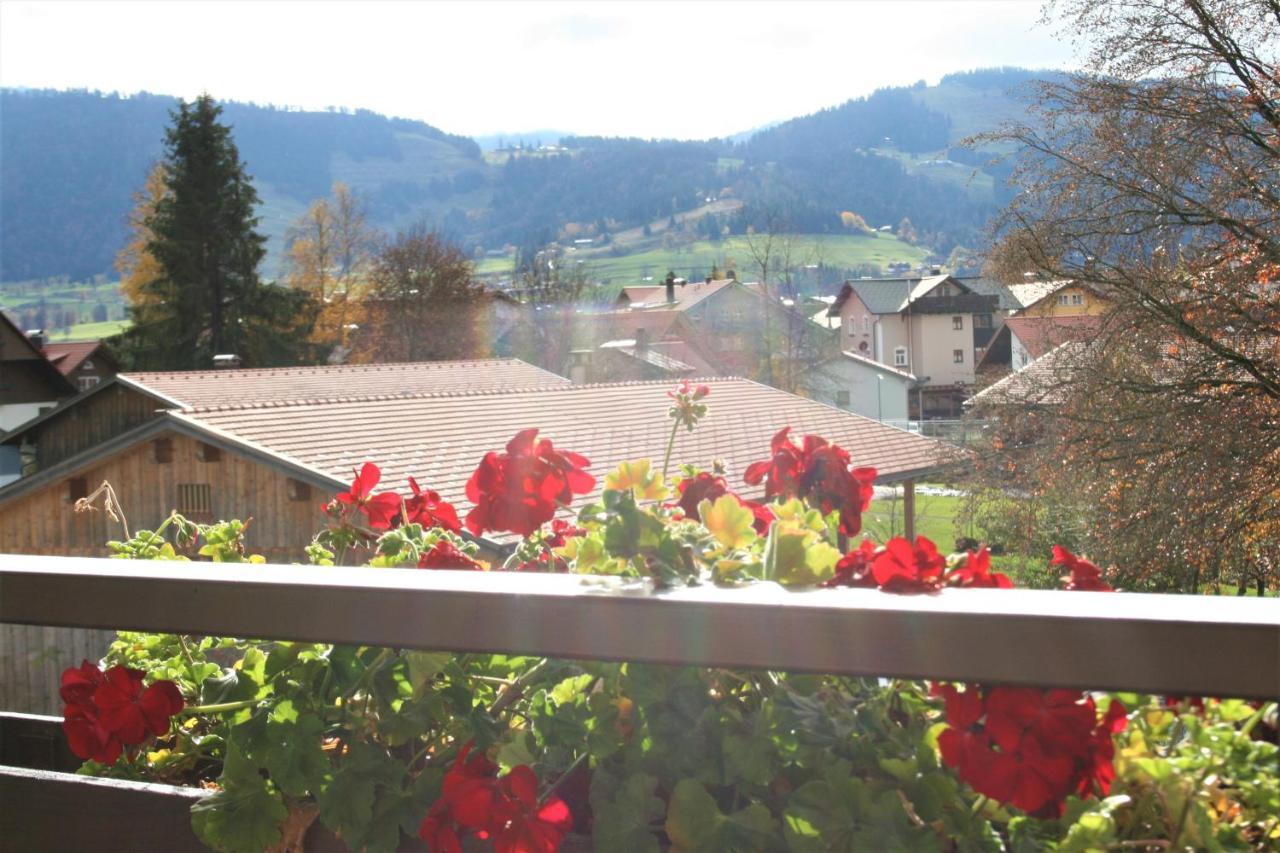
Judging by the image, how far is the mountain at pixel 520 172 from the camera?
901 centimetres

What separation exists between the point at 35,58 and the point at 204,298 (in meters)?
9.15

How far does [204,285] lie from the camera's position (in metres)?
13.6

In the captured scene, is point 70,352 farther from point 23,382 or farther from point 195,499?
point 195,499

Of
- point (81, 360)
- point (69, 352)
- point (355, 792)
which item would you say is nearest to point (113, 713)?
point (355, 792)

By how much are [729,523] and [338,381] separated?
944 centimetres

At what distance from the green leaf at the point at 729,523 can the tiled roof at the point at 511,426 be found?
5050 mm

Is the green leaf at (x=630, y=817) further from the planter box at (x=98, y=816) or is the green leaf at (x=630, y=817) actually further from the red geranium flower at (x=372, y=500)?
the red geranium flower at (x=372, y=500)

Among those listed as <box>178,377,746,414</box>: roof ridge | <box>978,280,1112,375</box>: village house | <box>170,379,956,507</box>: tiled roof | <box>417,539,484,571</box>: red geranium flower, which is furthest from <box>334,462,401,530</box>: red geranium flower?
<box>178,377,746,414</box>: roof ridge

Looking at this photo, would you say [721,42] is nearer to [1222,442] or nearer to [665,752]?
[1222,442]

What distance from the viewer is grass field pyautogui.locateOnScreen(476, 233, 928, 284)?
901 cm

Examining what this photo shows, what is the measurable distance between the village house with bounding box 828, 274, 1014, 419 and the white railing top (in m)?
7.13

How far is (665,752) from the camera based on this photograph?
0.46 metres

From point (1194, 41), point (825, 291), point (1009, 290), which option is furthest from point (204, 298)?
point (1194, 41)

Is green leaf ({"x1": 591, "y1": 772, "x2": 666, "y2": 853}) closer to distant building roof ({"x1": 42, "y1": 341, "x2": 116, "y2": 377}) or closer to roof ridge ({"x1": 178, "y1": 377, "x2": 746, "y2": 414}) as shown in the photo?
roof ridge ({"x1": 178, "y1": 377, "x2": 746, "y2": 414})
